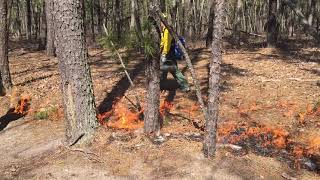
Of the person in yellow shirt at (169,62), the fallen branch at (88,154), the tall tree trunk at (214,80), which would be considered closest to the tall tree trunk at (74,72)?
the fallen branch at (88,154)

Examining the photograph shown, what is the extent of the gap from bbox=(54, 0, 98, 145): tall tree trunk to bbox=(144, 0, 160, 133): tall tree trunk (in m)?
1.09

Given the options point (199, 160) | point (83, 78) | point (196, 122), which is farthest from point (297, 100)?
point (83, 78)

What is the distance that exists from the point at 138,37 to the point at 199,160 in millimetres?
2423

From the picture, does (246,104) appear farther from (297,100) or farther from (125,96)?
(125,96)

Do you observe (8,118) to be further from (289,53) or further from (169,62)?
(289,53)

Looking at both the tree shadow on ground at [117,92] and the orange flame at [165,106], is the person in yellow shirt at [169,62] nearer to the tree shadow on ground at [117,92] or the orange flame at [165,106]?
the orange flame at [165,106]

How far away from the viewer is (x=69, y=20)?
24.6 ft

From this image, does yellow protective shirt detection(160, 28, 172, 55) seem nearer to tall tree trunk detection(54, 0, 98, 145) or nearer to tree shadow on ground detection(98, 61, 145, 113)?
tree shadow on ground detection(98, 61, 145, 113)

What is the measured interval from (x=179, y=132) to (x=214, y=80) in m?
1.95

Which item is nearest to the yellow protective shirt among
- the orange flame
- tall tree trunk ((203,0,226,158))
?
the orange flame

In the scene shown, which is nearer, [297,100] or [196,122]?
[196,122]

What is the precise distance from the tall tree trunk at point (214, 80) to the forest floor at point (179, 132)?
29 centimetres

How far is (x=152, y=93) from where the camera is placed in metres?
7.78

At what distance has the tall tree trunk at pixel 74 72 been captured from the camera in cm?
751
